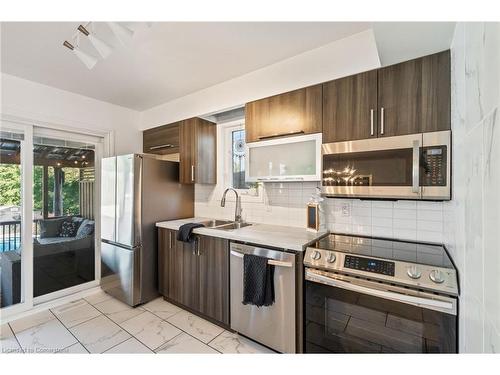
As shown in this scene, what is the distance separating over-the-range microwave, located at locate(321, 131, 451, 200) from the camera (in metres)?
1.32

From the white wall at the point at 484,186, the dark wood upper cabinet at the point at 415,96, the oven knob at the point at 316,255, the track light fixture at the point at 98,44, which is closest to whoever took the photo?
the white wall at the point at 484,186

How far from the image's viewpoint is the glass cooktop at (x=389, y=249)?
4.21 ft

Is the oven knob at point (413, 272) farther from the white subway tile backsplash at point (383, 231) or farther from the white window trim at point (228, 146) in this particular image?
the white window trim at point (228, 146)

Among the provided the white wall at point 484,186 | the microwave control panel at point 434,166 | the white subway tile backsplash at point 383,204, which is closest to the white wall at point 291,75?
the microwave control panel at point 434,166

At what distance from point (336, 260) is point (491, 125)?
1105 mm

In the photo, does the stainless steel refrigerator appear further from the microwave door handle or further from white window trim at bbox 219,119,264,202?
the microwave door handle

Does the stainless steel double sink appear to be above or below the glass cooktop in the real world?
below

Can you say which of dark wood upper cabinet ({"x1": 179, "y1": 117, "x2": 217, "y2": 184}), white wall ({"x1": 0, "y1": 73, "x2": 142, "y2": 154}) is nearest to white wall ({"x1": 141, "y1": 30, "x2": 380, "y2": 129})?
dark wood upper cabinet ({"x1": 179, "y1": 117, "x2": 217, "y2": 184})

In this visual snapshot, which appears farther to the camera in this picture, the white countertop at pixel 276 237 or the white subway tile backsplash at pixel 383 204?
the white subway tile backsplash at pixel 383 204

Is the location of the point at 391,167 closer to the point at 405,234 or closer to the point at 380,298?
the point at 405,234

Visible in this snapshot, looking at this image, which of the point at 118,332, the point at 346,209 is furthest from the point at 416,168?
the point at 118,332

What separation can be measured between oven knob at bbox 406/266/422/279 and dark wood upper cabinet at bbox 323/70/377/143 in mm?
863
